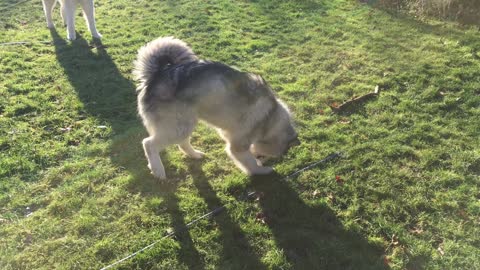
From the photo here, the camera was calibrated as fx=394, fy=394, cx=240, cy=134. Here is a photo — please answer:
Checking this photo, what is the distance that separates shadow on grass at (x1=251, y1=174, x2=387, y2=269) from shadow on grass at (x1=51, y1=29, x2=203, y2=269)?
2.95ft

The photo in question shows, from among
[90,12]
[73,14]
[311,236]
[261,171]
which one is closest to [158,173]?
[261,171]

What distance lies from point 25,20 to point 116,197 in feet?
24.8

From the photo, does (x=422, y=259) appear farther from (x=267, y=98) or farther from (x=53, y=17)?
(x=53, y=17)

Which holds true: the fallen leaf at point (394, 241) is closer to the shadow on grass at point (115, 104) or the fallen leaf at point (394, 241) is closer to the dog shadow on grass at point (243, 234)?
the dog shadow on grass at point (243, 234)

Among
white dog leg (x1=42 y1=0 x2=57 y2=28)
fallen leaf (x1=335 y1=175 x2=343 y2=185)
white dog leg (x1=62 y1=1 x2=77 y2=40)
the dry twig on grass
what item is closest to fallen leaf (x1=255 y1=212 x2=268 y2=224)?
fallen leaf (x1=335 y1=175 x2=343 y2=185)

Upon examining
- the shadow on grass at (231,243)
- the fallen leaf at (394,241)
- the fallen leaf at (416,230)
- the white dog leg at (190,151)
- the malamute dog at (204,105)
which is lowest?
the white dog leg at (190,151)

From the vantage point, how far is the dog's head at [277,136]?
4.57 meters

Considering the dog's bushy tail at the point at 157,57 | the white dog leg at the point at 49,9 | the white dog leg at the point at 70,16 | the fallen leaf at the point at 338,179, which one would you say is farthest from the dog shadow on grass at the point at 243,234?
the white dog leg at the point at 49,9

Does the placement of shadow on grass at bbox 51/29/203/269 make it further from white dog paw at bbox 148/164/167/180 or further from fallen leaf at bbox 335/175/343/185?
fallen leaf at bbox 335/175/343/185

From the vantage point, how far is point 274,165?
498 cm

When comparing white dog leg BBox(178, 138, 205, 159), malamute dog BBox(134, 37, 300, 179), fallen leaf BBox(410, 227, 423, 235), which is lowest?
white dog leg BBox(178, 138, 205, 159)

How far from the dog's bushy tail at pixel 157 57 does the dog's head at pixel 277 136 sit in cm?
116

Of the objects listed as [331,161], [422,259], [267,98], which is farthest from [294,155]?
[422,259]

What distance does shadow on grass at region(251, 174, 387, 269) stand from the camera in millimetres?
3680
